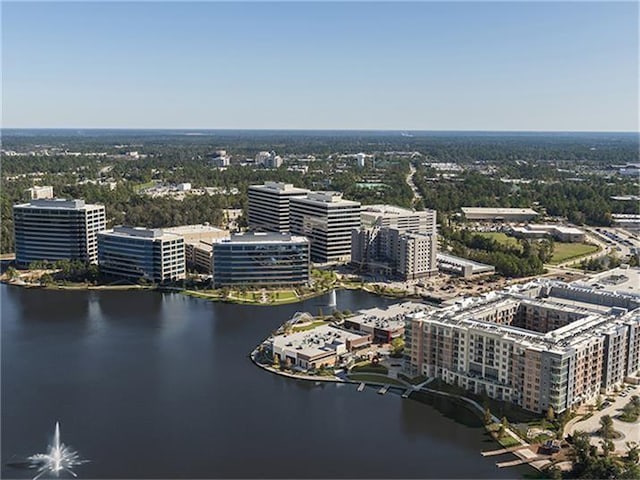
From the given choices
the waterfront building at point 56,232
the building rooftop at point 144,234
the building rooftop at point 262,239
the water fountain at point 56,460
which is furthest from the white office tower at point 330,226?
the water fountain at point 56,460

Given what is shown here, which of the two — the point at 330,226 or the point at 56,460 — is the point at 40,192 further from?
the point at 56,460

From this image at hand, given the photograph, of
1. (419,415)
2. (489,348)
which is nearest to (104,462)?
(419,415)

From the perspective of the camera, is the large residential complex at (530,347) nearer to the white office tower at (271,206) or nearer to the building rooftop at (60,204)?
the building rooftop at (60,204)

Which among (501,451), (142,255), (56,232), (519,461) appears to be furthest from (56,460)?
(56,232)

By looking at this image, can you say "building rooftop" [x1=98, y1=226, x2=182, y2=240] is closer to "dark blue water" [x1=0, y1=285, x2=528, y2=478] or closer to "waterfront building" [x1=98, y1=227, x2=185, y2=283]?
"waterfront building" [x1=98, y1=227, x2=185, y2=283]

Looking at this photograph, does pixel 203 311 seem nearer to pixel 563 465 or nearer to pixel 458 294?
pixel 458 294

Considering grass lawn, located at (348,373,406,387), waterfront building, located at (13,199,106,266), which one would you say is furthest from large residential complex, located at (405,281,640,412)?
waterfront building, located at (13,199,106,266)
